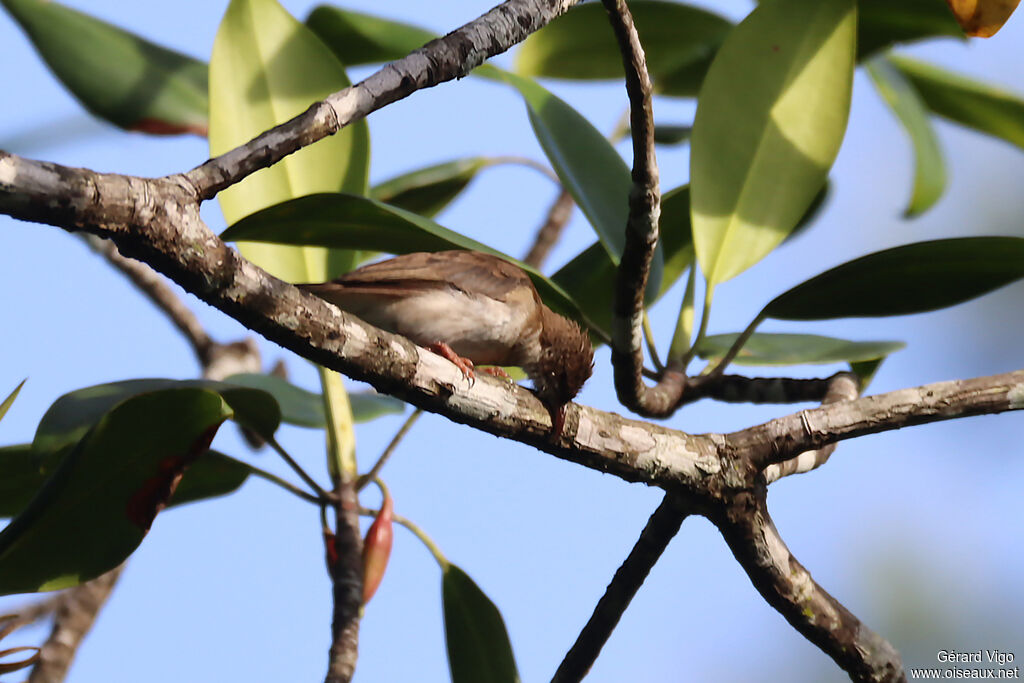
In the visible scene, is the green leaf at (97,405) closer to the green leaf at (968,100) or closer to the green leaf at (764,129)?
the green leaf at (764,129)

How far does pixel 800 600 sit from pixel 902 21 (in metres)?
2.20

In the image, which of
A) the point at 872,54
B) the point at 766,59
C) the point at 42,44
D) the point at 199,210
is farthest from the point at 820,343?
the point at 42,44

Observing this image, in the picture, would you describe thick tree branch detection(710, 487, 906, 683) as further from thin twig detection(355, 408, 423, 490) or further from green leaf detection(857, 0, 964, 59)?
green leaf detection(857, 0, 964, 59)

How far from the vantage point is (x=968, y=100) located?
418 centimetres

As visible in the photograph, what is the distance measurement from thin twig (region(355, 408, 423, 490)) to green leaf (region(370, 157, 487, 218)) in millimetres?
1071

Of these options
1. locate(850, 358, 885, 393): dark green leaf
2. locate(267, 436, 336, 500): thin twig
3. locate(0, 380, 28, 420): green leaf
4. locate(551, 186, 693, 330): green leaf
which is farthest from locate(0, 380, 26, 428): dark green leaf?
locate(850, 358, 885, 393): dark green leaf

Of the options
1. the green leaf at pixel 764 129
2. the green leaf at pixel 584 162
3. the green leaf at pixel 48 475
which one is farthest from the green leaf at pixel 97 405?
the green leaf at pixel 764 129

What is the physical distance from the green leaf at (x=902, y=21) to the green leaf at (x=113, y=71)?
2423 millimetres

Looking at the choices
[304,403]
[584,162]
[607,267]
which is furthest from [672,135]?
[304,403]

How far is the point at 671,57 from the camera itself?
13.1 feet

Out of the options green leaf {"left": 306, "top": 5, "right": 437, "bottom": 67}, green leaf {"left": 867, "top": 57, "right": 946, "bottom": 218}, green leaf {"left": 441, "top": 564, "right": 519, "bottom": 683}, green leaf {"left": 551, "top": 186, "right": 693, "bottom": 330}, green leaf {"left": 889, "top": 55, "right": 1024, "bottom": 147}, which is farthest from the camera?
green leaf {"left": 889, "top": 55, "right": 1024, "bottom": 147}

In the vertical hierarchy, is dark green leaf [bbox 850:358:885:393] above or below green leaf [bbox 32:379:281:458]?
above

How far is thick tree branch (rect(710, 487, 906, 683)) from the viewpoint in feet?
7.38

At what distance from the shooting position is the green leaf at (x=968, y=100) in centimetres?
400
